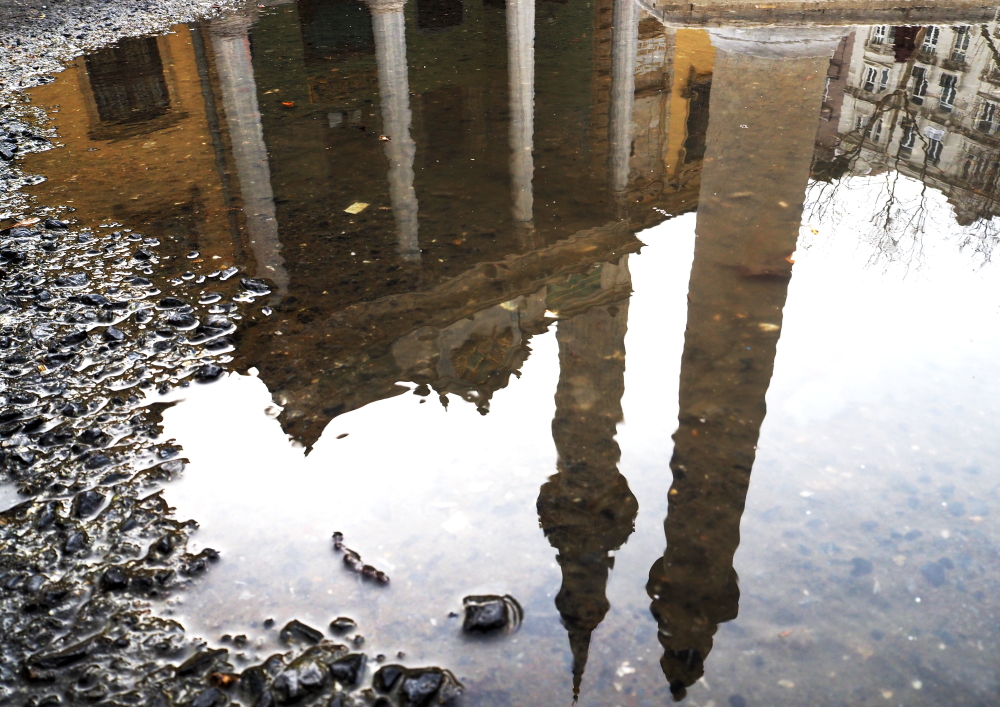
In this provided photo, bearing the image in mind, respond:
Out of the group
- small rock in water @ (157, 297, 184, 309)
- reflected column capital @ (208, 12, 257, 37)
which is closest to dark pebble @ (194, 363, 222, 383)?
small rock in water @ (157, 297, 184, 309)

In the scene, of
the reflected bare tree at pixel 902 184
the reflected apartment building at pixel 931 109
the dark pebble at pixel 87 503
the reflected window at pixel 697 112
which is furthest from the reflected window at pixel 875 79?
the dark pebble at pixel 87 503

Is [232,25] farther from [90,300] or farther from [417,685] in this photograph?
[417,685]

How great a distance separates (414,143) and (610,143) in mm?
1825

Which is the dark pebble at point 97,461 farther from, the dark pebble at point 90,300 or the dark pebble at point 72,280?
the dark pebble at point 72,280

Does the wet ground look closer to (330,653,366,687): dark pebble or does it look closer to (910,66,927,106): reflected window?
(330,653,366,687): dark pebble

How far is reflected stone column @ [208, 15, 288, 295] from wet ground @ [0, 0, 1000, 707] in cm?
5

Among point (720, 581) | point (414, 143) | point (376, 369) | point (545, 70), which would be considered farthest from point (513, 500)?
point (545, 70)

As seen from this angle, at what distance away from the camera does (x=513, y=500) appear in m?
3.24

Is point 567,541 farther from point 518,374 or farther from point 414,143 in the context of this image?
point 414,143

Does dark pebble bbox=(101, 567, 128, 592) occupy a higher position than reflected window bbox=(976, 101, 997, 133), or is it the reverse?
reflected window bbox=(976, 101, 997, 133)

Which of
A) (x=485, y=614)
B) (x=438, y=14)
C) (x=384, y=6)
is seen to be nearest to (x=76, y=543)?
(x=485, y=614)

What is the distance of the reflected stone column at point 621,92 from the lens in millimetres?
6752

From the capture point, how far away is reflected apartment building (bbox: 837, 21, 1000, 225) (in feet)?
20.9

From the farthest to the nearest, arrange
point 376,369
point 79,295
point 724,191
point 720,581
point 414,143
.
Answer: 1. point 414,143
2. point 724,191
3. point 79,295
4. point 376,369
5. point 720,581
